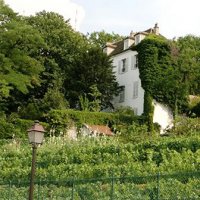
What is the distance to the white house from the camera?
5231 cm

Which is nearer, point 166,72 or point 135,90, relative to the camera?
point 166,72

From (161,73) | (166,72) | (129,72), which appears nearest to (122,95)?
(129,72)

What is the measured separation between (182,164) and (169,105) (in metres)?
29.2

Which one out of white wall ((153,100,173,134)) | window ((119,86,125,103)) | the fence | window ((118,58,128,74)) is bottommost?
the fence

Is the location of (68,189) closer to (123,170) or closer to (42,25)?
(123,170)

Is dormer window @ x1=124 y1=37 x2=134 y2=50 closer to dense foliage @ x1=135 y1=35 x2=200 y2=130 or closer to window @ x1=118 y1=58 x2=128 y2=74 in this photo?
window @ x1=118 y1=58 x2=128 y2=74

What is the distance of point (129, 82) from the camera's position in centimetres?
5572

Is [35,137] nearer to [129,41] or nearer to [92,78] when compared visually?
[92,78]

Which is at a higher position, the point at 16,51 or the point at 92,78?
the point at 16,51

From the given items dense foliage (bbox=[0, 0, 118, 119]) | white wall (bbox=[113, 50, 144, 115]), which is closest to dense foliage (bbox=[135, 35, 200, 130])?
white wall (bbox=[113, 50, 144, 115])

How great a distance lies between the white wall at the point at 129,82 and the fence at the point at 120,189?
110 ft

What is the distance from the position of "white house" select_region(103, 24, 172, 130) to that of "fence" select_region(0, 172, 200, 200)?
32.1m

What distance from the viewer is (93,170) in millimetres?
23641

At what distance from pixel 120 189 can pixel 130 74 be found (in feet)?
125
